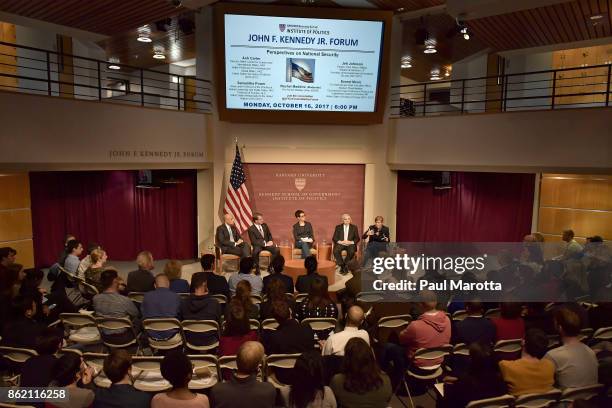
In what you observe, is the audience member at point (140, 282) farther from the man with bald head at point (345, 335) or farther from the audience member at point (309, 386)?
the audience member at point (309, 386)

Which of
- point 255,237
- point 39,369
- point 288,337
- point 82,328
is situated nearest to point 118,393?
point 39,369

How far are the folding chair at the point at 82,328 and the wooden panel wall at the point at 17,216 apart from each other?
4.85m

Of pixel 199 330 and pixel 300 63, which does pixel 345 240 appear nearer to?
pixel 300 63

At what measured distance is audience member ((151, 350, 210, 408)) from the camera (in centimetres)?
289

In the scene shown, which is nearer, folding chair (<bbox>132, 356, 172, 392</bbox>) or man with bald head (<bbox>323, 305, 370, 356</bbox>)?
folding chair (<bbox>132, 356, 172, 392</bbox>)

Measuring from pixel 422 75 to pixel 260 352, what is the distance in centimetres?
1613

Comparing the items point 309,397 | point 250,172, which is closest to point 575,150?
point 250,172

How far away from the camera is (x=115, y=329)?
184 inches

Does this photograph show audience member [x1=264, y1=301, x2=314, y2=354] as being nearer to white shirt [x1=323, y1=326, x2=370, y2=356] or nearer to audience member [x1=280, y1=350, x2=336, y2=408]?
white shirt [x1=323, y1=326, x2=370, y2=356]

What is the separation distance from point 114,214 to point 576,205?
35.1 feet

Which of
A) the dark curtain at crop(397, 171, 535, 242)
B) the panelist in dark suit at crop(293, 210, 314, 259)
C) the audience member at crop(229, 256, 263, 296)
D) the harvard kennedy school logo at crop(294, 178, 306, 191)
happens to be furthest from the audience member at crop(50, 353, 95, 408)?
the dark curtain at crop(397, 171, 535, 242)

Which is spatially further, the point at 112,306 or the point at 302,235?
the point at 302,235

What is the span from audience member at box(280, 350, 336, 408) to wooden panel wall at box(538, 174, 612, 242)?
9877mm

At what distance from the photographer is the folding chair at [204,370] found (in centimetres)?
375
